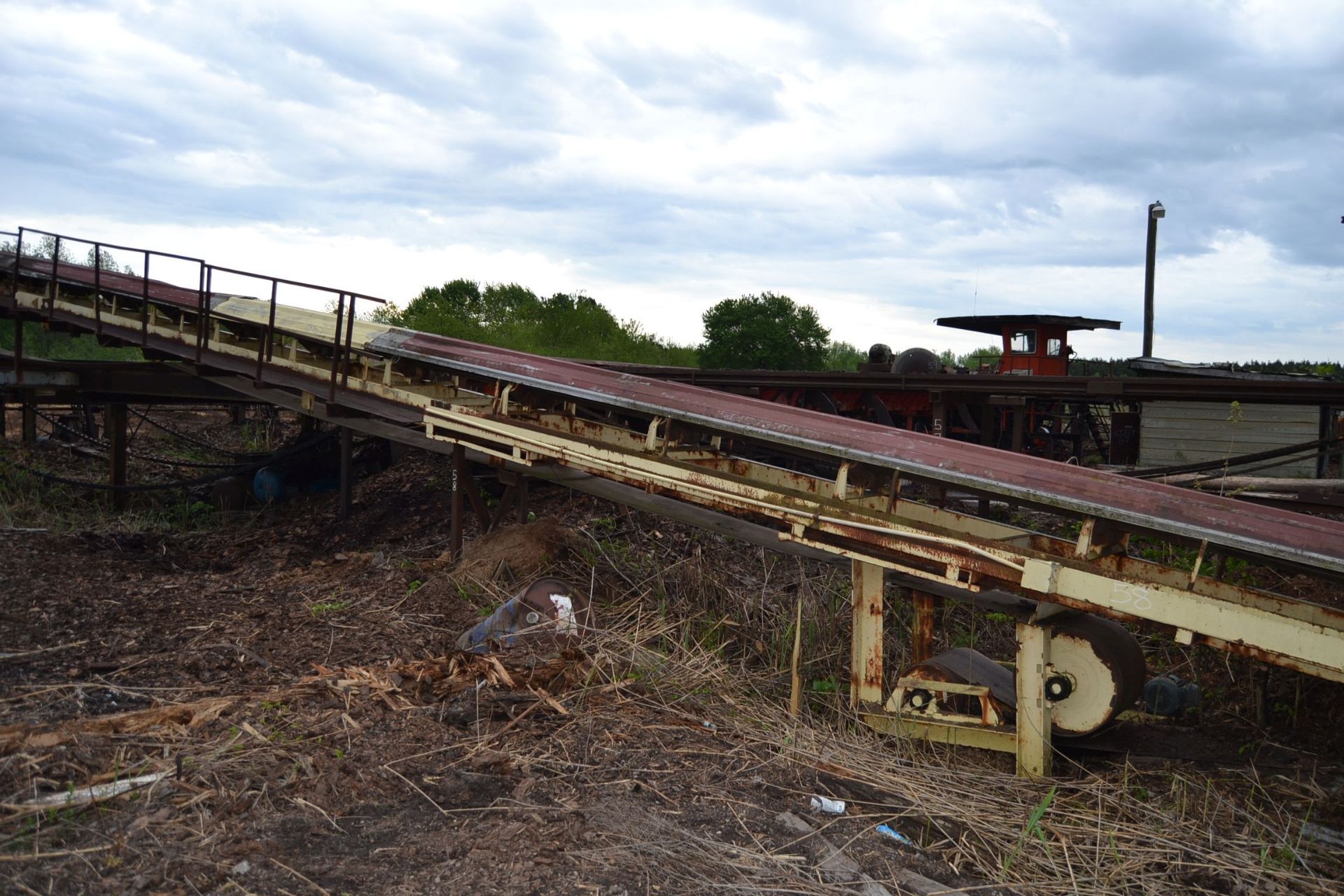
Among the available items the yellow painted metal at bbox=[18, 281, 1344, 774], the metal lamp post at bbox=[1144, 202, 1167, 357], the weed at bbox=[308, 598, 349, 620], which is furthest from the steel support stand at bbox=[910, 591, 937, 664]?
the metal lamp post at bbox=[1144, 202, 1167, 357]

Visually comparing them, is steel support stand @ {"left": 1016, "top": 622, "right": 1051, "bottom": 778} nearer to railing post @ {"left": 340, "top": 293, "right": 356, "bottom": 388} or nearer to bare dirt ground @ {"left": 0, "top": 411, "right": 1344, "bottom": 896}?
bare dirt ground @ {"left": 0, "top": 411, "right": 1344, "bottom": 896}

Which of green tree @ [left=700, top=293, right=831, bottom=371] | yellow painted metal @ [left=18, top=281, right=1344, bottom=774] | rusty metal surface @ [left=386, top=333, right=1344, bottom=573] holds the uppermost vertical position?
green tree @ [left=700, top=293, right=831, bottom=371]

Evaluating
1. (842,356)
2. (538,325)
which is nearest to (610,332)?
(538,325)

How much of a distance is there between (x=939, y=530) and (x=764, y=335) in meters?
31.7

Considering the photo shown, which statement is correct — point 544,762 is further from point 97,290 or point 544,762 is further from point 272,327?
→ point 97,290

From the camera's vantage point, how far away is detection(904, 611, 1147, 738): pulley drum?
17.6ft

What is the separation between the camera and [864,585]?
582cm

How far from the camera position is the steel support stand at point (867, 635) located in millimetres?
5781

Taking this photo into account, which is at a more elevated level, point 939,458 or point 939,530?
point 939,458

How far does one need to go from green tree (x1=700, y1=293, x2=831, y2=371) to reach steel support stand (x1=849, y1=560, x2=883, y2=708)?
101 ft

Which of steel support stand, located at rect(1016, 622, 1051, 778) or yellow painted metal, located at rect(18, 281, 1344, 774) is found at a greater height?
yellow painted metal, located at rect(18, 281, 1344, 774)

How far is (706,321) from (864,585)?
33.2 m

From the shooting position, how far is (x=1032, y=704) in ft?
17.3

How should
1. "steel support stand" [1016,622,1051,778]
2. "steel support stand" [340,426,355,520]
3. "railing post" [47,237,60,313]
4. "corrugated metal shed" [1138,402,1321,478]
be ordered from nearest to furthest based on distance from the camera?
"steel support stand" [1016,622,1051,778] < "steel support stand" [340,426,355,520] < "railing post" [47,237,60,313] < "corrugated metal shed" [1138,402,1321,478]
